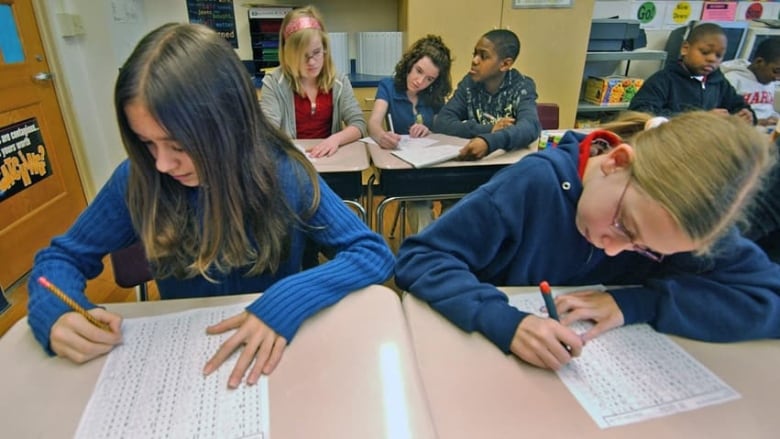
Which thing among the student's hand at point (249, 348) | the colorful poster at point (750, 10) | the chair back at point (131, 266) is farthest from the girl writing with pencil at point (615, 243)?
the colorful poster at point (750, 10)

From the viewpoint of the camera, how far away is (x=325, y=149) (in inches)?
70.0

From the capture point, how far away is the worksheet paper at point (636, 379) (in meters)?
A: 0.57

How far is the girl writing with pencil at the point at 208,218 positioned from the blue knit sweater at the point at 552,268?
0.13 m

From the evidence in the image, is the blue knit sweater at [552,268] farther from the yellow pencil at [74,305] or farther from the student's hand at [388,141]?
the student's hand at [388,141]

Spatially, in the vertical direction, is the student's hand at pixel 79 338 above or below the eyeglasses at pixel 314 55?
below

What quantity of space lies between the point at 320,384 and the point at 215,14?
310 cm

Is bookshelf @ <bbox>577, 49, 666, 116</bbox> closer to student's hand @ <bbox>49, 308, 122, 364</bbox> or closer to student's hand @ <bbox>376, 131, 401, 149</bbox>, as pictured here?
student's hand @ <bbox>376, 131, 401, 149</bbox>

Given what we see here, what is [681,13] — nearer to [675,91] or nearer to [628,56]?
[628,56]

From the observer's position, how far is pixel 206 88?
2.18 ft

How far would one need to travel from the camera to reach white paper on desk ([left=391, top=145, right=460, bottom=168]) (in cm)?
163

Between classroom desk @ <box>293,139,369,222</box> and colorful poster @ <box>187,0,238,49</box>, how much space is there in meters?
1.79

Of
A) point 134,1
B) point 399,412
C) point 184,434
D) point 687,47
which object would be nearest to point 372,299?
point 399,412

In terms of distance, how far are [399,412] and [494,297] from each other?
26 centimetres

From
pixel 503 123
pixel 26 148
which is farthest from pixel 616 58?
pixel 26 148
